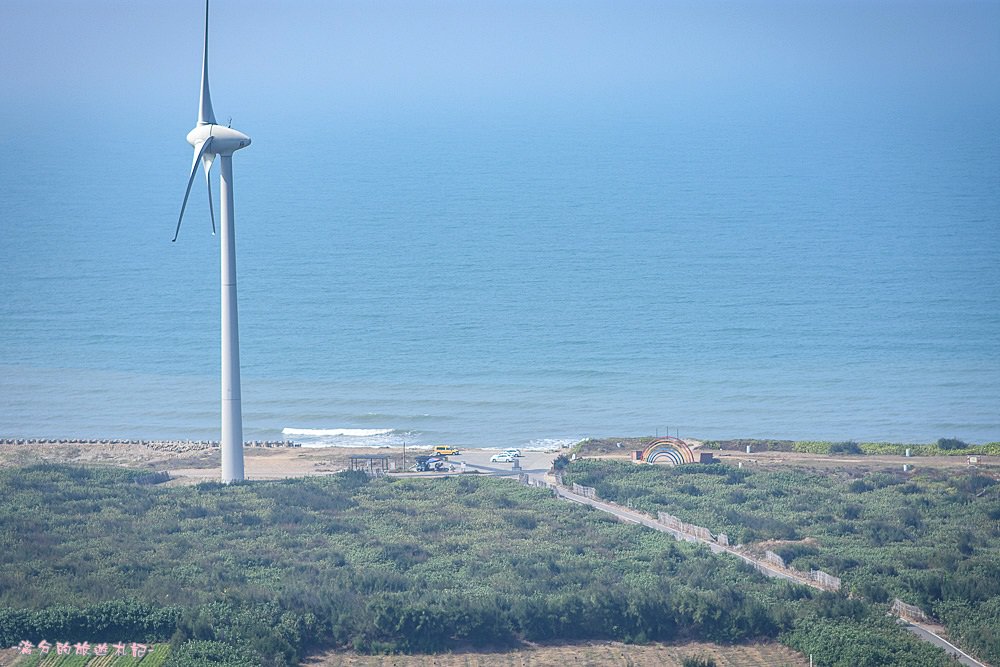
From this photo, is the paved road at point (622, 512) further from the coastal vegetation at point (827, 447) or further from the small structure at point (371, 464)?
the small structure at point (371, 464)

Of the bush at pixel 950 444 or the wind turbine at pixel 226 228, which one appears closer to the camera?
the wind turbine at pixel 226 228

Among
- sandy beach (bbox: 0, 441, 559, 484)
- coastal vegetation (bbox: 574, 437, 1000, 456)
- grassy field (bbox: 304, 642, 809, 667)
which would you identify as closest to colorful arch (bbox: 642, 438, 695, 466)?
coastal vegetation (bbox: 574, 437, 1000, 456)

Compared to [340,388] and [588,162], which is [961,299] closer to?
[340,388]

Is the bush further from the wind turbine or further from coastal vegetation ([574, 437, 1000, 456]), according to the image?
the wind turbine

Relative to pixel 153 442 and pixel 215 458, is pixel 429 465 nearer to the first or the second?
pixel 215 458

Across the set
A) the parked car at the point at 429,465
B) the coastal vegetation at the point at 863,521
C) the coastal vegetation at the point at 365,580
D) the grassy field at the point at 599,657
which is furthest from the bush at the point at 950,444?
the grassy field at the point at 599,657

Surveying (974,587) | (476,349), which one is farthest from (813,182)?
(974,587)
